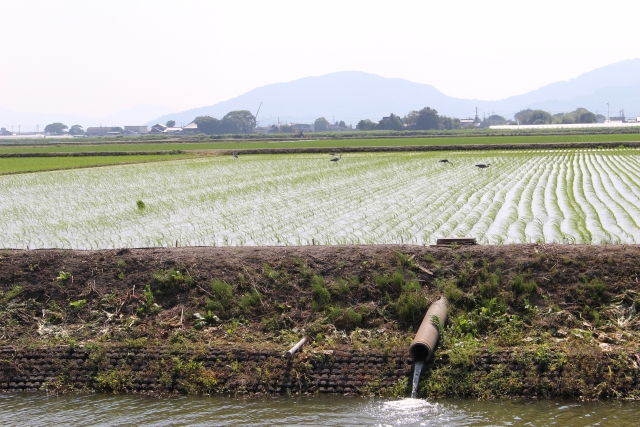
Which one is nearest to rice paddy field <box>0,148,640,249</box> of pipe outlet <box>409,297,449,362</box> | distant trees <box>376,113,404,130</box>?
pipe outlet <box>409,297,449,362</box>

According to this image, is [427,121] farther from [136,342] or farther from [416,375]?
[416,375]

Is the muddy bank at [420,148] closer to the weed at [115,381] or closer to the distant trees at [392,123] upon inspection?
the weed at [115,381]

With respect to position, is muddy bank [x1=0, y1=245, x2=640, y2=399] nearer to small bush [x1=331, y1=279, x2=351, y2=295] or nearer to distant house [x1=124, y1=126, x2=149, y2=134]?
small bush [x1=331, y1=279, x2=351, y2=295]

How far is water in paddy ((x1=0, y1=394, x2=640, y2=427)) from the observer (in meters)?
5.97

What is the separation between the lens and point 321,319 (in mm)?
8164

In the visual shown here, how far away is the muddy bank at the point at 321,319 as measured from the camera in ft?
22.4

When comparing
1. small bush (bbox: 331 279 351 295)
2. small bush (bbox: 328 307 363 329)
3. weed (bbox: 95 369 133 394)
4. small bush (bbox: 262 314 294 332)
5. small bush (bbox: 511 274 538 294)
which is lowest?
weed (bbox: 95 369 133 394)

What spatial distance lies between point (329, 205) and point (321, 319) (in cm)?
847

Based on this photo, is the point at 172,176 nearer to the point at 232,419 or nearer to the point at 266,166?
the point at 266,166

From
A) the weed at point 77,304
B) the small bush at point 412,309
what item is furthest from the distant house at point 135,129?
the small bush at point 412,309

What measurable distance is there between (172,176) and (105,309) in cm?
1838

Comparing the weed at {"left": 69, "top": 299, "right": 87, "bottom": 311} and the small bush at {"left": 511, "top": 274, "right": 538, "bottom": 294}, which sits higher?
the small bush at {"left": 511, "top": 274, "right": 538, "bottom": 294}

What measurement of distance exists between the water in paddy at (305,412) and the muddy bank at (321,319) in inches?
9.1

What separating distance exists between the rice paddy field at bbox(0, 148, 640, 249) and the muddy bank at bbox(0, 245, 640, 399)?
5.83ft
